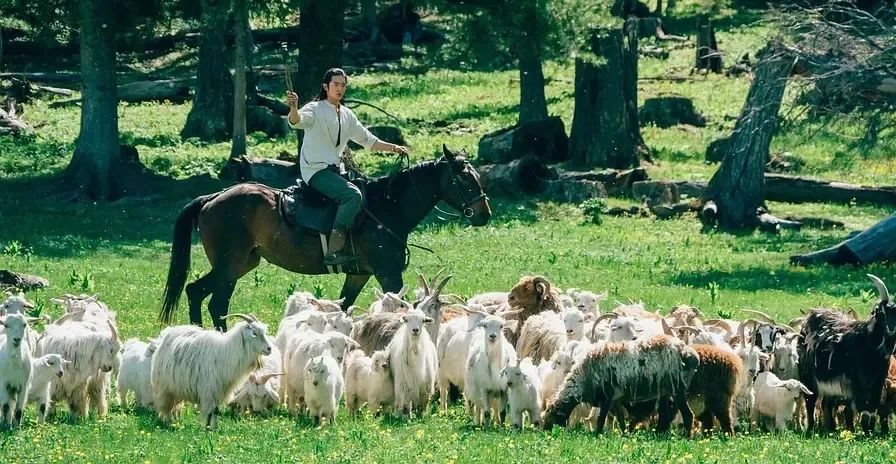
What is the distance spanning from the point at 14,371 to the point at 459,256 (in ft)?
43.2

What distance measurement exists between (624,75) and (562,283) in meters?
14.0

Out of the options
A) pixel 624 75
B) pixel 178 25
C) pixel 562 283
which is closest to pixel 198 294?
pixel 562 283

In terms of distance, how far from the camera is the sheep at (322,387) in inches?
543

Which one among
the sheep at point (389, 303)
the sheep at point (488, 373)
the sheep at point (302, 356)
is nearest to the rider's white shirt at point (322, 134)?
the sheep at point (389, 303)

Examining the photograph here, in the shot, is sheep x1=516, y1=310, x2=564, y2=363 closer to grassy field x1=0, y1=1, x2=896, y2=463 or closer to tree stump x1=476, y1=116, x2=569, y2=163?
grassy field x1=0, y1=1, x2=896, y2=463

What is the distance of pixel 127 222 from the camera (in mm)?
29016

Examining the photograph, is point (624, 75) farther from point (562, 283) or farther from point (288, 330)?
point (288, 330)

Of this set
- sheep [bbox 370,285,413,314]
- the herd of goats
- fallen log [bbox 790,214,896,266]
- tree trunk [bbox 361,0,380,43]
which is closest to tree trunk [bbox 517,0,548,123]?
fallen log [bbox 790,214,896,266]

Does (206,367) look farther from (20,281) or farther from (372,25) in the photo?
(372,25)

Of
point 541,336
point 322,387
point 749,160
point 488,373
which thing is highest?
point 488,373

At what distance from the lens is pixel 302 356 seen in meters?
14.7

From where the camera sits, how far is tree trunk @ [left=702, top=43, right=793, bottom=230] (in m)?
29.6

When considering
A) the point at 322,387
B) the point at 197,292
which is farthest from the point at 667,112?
the point at 322,387

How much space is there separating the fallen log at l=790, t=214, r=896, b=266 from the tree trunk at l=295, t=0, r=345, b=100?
403 inches
